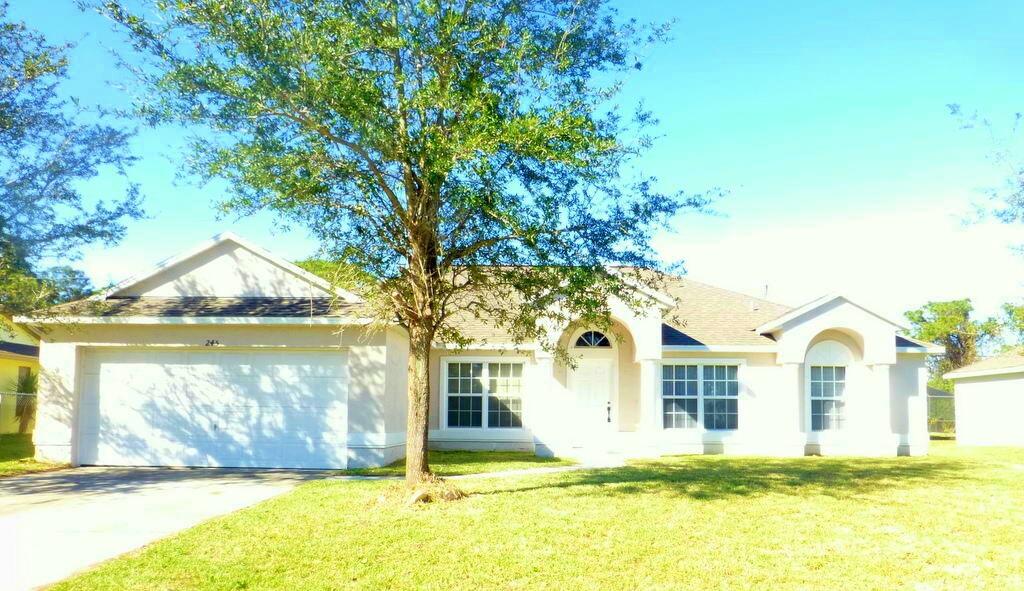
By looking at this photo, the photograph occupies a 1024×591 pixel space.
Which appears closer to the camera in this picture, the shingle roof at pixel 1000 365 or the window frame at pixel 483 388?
the window frame at pixel 483 388

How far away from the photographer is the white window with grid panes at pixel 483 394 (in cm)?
2106

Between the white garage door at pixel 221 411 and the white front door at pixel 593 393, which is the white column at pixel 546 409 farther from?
the white garage door at pixel 221 411

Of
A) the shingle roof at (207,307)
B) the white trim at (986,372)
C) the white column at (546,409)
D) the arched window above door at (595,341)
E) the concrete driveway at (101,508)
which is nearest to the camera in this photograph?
the concrete driveway at (101,508)

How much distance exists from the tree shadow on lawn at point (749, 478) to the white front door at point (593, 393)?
9.61 ft

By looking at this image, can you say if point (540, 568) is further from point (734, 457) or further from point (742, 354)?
point (742, 354)

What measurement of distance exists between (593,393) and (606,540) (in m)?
12.4

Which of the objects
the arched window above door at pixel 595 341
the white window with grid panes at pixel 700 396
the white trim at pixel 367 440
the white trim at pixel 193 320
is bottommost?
the white trim at pixel 367 440

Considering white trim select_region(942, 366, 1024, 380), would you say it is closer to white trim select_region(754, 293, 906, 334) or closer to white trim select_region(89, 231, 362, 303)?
white trim select_region(754, 293, 906, 334)

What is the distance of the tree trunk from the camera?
11828 mm

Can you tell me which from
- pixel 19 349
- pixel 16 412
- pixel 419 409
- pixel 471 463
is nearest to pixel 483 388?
pixel 471 463

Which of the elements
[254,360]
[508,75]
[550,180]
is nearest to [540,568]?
[550,180]

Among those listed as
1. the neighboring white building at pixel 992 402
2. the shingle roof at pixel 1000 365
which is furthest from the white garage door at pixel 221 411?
the shingle roof at pixel 1000 365

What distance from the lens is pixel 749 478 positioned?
14328mm

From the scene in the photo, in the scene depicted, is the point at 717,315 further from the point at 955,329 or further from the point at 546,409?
the point at 955,329
